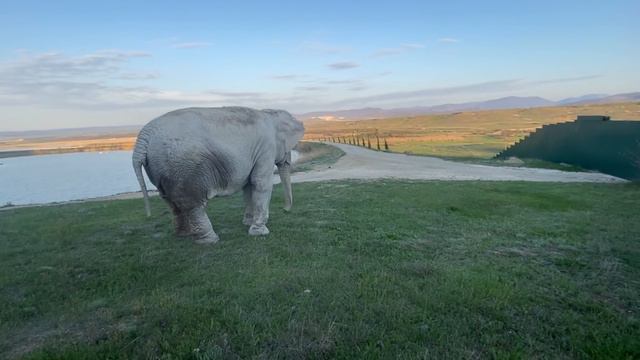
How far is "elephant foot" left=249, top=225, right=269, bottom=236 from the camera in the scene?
11125mm

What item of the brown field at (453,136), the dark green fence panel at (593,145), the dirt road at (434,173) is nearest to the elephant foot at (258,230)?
the dirt road at (434,173)

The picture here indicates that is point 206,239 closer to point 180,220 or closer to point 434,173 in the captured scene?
point 180,220

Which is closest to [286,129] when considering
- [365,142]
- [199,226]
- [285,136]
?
[285,136]

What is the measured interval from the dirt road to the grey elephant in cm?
1427

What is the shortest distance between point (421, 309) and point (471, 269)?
88.5 inches

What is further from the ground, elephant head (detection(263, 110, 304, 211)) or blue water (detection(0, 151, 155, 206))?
elephant head (detection(263, 110, 304, 211))

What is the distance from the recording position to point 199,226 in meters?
10.2

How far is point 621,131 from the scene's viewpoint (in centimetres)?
2709

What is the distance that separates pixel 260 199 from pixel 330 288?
470 cm

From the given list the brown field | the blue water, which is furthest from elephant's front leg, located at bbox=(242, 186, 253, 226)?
the brown field

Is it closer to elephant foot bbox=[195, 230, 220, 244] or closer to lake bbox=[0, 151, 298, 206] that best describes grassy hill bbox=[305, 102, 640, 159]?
lake bbox=[0, 151, 298, 206]

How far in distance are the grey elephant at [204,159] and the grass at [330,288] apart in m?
0.78

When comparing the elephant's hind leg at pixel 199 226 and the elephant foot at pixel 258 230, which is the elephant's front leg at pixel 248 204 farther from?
the elephant's hind leg at pixel 199 226

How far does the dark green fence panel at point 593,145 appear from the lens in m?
26.2
